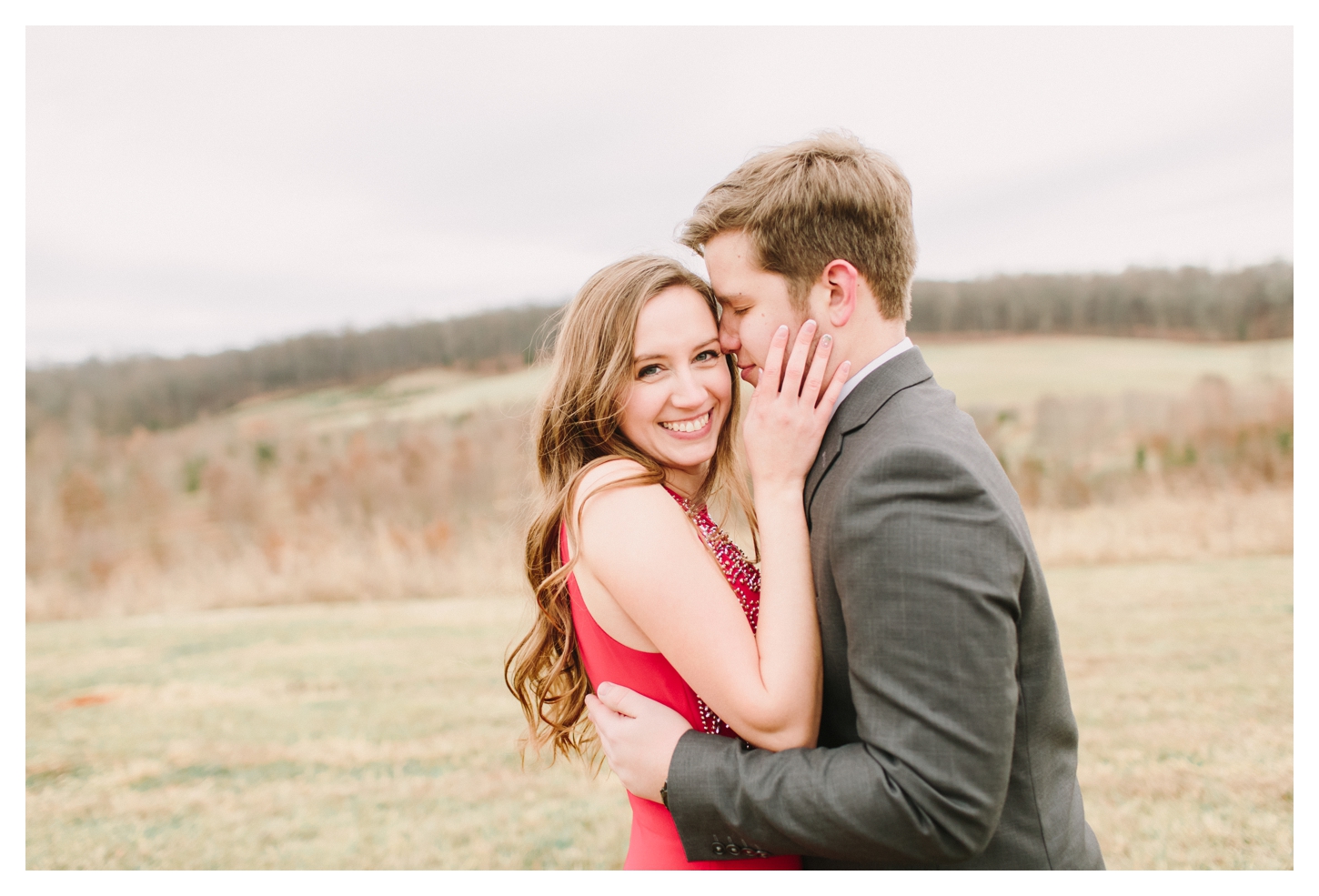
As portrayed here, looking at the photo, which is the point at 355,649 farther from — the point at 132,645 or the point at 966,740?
the point at 966,740

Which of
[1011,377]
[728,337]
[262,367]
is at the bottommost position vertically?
[1011,377]

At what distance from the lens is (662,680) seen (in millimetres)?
2146

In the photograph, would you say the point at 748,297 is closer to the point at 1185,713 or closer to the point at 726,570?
the point at 726,570

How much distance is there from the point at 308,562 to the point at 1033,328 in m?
23.1

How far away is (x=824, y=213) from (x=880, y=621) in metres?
1.02

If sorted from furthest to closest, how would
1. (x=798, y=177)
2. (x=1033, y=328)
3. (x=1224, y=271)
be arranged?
(x=1033, y=328) < (x=1224, y=271) < (x=798, y=177)

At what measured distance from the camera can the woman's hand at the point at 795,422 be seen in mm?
1984

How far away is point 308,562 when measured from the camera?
1445 cm

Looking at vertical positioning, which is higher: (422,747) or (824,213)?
(824,213)

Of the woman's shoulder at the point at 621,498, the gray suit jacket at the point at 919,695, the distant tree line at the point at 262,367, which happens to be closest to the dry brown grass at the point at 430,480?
the distant tree line at the point at 262,367

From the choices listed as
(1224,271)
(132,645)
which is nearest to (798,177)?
(132,645)

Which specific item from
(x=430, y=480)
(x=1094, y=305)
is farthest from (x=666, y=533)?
(x=1094, y=305)

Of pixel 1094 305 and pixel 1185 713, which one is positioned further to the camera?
pixel 1094 305

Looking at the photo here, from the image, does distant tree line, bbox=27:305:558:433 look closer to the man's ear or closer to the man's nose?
the man's nose
